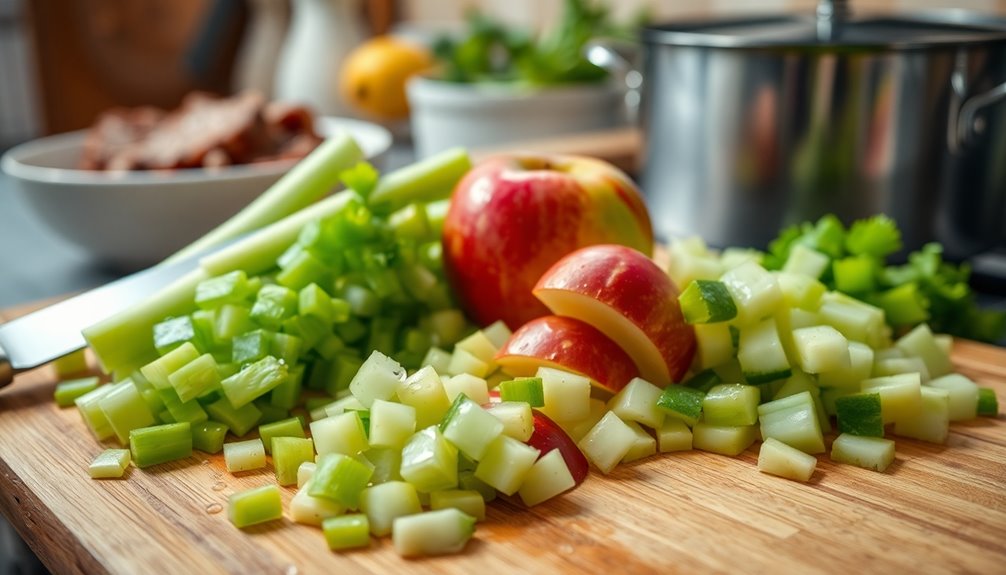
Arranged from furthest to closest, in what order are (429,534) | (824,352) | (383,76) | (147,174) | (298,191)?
(383,76), (147,174), (298,191), (824,352), (429,534)

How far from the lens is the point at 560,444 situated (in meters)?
0.90

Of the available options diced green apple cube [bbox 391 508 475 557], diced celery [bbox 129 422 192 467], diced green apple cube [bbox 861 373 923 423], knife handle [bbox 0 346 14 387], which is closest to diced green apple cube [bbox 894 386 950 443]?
diced green apple cube [bbox 861 373 923 423]

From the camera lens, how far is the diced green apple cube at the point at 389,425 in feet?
2.82

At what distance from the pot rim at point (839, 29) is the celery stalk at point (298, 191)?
486 millimetres

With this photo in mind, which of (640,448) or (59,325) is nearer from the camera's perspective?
(640,448)

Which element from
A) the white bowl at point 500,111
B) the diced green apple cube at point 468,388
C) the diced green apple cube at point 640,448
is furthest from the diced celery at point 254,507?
the white bowl at point 500,111

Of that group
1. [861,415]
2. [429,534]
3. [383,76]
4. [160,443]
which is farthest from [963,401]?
[383,76]

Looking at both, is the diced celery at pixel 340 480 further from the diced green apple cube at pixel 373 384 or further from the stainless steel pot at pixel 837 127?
the stainless steel pot at pixel 837 127

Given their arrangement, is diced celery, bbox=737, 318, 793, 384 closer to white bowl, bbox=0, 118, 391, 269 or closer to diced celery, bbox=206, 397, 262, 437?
diced celery, bbox=206, 397, 262, 437

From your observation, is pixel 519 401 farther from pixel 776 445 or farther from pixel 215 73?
pixel 215 73

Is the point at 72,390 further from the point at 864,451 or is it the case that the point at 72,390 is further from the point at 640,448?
the point at 864,451

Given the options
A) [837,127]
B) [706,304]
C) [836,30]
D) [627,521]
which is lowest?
[627,521]

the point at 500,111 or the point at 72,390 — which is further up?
the point at 500,111

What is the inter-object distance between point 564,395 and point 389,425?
17cm
